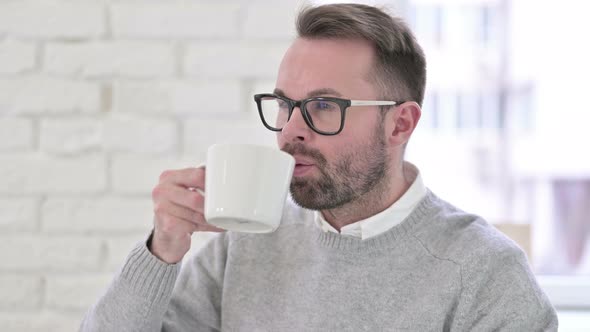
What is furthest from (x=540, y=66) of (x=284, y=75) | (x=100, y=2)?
(x=100, y=2)

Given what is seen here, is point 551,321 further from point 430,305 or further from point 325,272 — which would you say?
point 325,272

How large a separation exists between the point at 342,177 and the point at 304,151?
88 millimetres

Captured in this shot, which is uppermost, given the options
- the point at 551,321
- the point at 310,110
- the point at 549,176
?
the point at 310,110

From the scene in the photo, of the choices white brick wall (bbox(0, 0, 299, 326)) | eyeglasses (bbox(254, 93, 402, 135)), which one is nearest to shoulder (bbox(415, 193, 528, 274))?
eyeglasses (bbox(254, 93, 402, 135))

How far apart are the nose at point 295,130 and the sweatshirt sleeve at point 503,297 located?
1.11ft

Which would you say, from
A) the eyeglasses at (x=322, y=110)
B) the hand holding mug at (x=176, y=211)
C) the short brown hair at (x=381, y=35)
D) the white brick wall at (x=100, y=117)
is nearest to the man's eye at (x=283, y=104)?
the eyeglasses at (x=322, y=110)

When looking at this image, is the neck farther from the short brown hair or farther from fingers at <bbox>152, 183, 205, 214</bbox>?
fingers at <bbox>152, 183, 205, 214</bbox>

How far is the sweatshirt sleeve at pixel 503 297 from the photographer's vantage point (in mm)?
1092

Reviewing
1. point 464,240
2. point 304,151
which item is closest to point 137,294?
point 304,151

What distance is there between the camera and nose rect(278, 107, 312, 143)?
120 cm

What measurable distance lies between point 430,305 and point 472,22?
1065mm

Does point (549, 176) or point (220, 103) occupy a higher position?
point (220, 103)

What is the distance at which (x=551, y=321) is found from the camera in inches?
43.4

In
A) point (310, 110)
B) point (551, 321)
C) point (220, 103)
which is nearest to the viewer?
point (551, 321)
